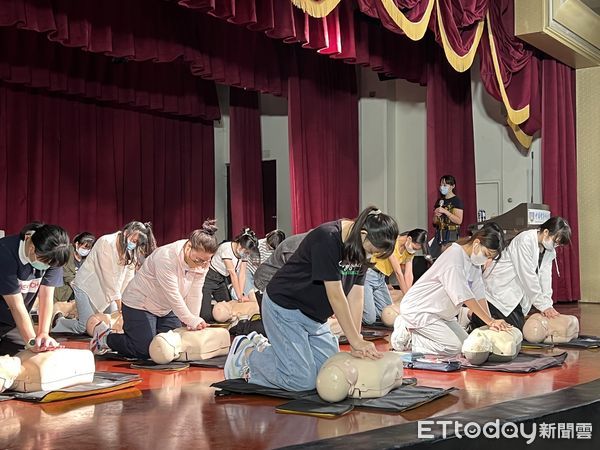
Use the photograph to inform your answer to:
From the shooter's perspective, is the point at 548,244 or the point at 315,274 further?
the point at 548,244

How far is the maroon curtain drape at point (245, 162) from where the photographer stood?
34.4 feet

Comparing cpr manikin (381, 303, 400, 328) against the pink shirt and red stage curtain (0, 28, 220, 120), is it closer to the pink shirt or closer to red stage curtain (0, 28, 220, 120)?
the pink shirt

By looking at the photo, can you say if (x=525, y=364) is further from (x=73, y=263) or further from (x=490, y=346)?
(x=73, y=263)

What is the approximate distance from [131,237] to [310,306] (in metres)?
1.91

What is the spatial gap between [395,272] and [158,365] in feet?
8.96

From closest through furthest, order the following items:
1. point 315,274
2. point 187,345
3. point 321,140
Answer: point 315,274
point 187,345
point 321,140

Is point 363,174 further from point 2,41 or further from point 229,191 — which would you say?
point 2,41

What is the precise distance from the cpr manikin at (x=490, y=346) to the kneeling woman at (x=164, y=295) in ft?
5.08

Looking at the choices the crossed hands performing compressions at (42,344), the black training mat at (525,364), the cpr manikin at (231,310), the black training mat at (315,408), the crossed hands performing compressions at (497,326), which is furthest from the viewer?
the cpr manikin at (231,310)

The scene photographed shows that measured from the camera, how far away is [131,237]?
547 cm

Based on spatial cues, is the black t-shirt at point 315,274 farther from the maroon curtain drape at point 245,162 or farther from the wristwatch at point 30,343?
the maroon curtain drape at point 245,162

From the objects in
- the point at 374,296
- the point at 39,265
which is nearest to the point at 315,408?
the point at 39,265

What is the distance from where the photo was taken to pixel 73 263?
7914mm

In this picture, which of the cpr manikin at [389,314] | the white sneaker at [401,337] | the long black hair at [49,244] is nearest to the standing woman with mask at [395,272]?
the cpr manikin at [389,314]
